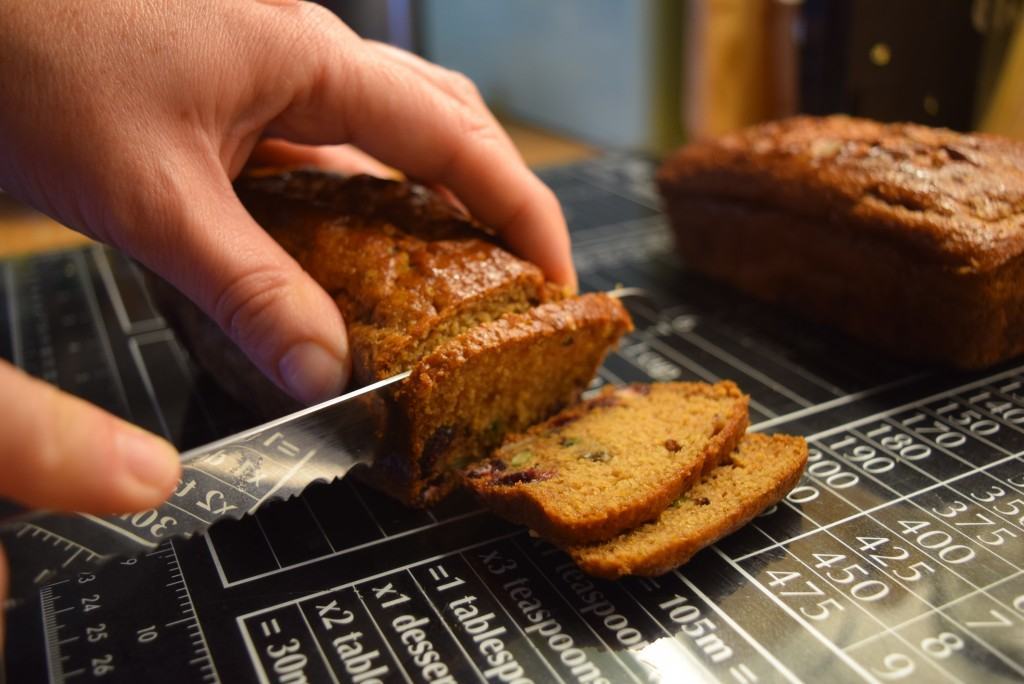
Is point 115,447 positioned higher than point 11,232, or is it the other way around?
point 115,447

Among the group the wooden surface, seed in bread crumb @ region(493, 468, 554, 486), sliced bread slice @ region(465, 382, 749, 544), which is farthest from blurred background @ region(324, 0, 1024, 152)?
seed in bread crumb @ region(493, 468, 554, 486)

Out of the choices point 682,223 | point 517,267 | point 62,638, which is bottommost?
point 62,638

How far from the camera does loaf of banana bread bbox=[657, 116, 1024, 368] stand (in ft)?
8.61

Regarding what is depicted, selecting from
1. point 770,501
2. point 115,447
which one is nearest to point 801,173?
point 770,501

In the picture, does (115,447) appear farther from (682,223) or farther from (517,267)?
(682,223)

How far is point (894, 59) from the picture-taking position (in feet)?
12.7

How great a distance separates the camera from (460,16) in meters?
6.55

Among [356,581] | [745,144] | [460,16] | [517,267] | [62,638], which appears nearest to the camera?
[62,638]

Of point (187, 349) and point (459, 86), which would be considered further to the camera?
point (187, 349)

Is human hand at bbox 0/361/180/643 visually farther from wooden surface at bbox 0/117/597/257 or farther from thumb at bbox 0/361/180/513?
wooden surface at bbox 0/117/597/257

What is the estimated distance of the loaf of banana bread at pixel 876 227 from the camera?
8.61 ft

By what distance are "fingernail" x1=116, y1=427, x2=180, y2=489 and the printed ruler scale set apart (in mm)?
372

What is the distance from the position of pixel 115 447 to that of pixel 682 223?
270cm

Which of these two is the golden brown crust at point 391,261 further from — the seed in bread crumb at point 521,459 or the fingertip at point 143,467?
the fingertip at point 143,467
